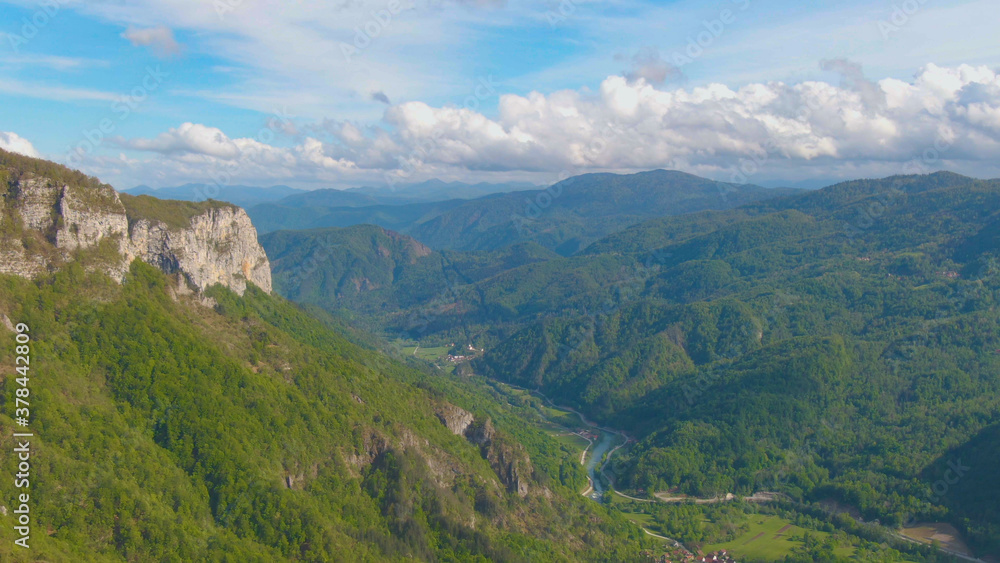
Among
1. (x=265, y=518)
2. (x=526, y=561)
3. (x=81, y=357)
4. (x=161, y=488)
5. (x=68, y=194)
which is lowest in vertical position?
(x=526, y=561)

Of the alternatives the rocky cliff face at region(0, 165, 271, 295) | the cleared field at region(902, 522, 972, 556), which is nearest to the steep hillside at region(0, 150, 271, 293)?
the rocky cliff face at region(0, 165, 271, 295)

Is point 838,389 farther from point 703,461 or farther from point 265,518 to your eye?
point 265,518

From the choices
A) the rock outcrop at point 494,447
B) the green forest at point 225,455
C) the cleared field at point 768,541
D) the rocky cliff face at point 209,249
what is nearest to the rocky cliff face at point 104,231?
the rocky cliff face at point 209,249

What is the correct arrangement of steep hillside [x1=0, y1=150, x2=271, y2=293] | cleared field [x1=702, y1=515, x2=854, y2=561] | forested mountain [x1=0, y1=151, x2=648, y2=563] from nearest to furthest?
forested mountain [x1=0, y1=151, x2=648, y2=563]
steep hillside [x1=0, y1=150, x2=271, y2=293]
cleared field [x1=702, y1=515, x2=854, y2=561]

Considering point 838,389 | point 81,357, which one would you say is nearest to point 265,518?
point 81,357

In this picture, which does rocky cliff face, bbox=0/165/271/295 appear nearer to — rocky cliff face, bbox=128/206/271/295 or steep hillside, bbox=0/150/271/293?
steep hillside, bbox=0/150/271/293

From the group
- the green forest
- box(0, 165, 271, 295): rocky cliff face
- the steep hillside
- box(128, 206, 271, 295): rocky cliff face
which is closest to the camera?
the green forest
